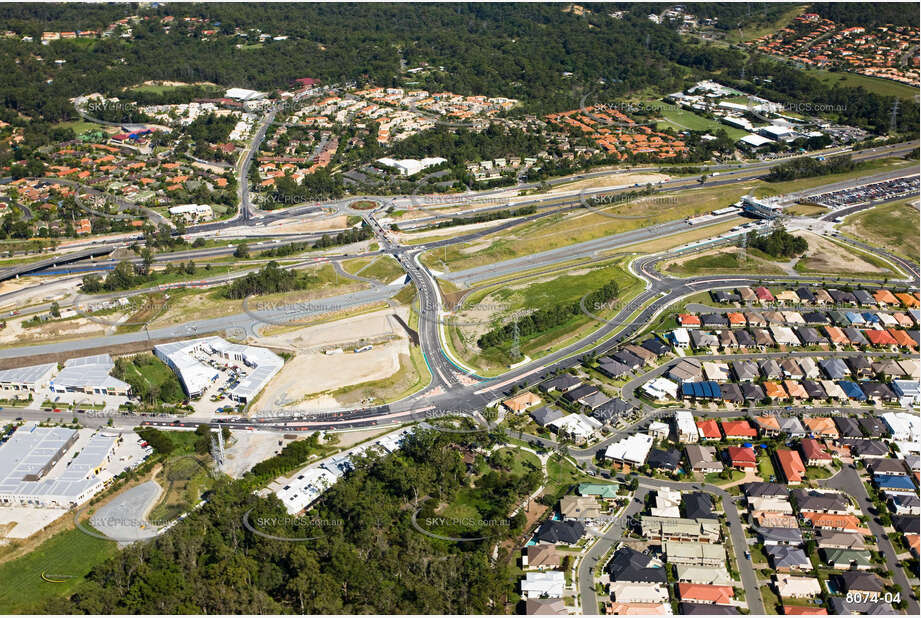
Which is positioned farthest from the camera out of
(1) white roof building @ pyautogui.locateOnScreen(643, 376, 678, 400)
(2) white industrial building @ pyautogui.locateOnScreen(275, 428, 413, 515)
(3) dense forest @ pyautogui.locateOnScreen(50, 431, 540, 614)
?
(1) white roof building @ pyautogui.locateOnScreen(643, 376, 678, 400)

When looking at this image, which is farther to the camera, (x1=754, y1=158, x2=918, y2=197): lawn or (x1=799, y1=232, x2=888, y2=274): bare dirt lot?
(x1=754, y1=158, x2=918, y2=197): lawn

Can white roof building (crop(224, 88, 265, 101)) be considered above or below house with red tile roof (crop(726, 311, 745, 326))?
above

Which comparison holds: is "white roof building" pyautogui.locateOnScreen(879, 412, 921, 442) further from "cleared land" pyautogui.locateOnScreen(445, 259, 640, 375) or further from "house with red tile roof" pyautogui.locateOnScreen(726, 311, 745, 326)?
"cleared land" pyautogui.locateOnScreen(445, 259, 640, 375)

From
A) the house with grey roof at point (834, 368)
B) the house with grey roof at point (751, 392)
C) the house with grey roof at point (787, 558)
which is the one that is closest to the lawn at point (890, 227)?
the house with grey roof at point (834, 368)

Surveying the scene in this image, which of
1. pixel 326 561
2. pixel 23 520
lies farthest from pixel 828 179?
pixel 23 520

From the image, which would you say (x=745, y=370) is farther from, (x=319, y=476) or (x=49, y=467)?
(x=49, y=467)

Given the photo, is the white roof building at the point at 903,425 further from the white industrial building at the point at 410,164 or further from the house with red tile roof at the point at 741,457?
the white industrial building at the point at 410,164

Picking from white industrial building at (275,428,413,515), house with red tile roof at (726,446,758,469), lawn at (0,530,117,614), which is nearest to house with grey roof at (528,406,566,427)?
white industrial building at (275,428,413,515)

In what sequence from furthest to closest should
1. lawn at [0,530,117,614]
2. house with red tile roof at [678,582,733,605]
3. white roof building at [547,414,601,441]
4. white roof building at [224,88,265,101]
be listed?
1. white roof building at [224,88,265,101]
2. white roof building at [547,414,601,441]
3. lawn at [0,530,117,614]
4. house with red tile roof at [678,582,733,605]
